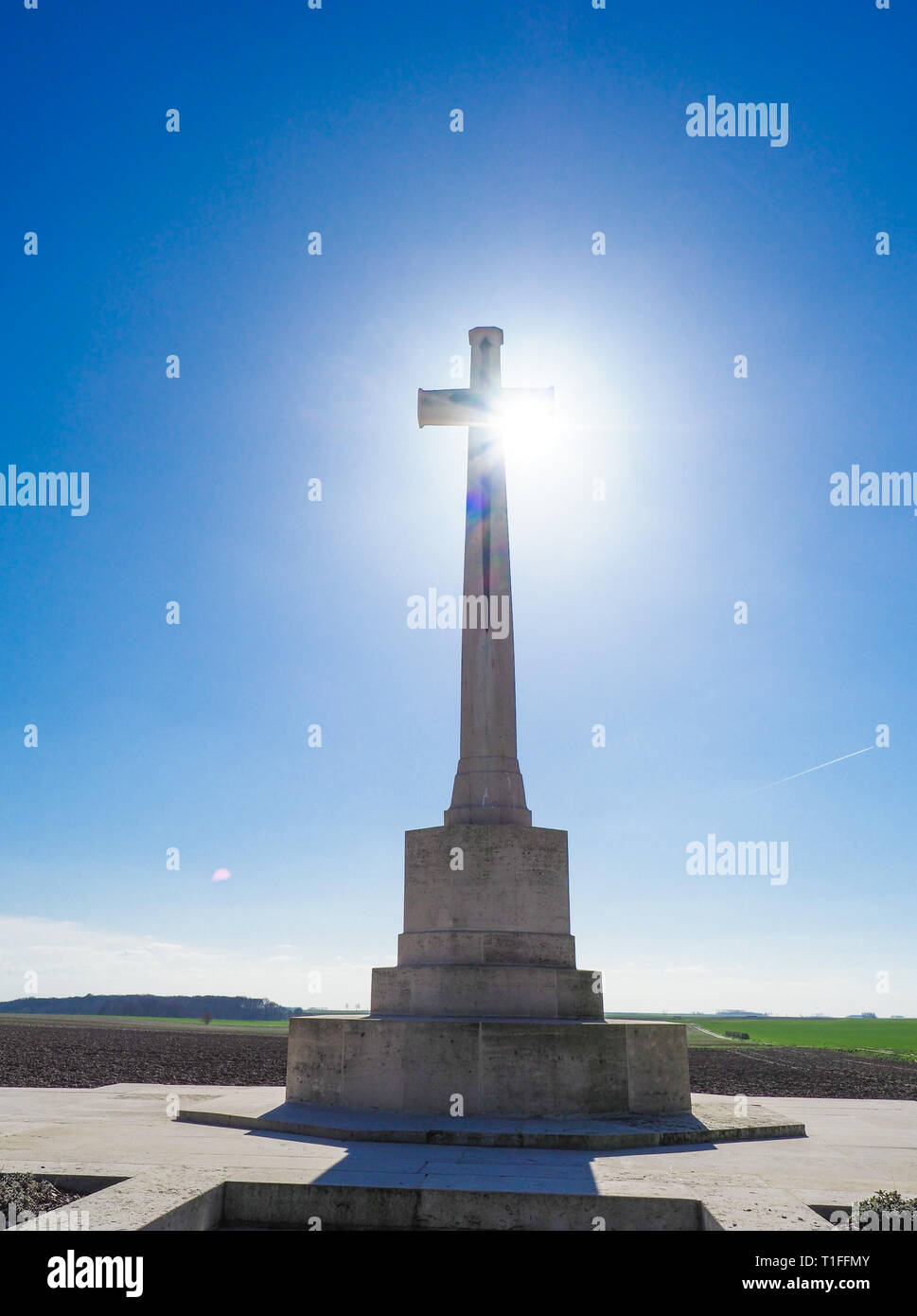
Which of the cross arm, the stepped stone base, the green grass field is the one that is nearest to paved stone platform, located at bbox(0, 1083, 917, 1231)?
the stepped stone base

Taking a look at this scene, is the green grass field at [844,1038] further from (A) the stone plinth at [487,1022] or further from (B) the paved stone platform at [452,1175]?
(B) the paved stone platform at [452,1175]

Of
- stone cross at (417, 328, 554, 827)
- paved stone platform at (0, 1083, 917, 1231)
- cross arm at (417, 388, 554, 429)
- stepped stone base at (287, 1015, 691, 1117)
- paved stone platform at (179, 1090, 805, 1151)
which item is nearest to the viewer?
paved stone platform at (0, 1083, 917, 1231)

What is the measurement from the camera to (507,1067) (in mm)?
9250

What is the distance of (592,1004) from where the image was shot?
10.6 meters

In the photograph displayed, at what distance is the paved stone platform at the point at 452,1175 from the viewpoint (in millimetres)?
5648

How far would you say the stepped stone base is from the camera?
9.22 m

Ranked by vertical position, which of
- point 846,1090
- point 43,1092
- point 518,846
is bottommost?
point 846,1090

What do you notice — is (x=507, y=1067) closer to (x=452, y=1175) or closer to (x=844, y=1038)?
(x=452, y=1175)

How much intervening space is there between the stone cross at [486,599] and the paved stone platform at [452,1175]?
183 inches

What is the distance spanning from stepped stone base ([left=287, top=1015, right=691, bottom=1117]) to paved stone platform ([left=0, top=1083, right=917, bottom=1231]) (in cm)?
100

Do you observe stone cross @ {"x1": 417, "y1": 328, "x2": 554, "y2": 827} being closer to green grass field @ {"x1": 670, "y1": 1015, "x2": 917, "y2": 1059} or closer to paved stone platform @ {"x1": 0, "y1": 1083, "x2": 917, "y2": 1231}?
paved stone platform @ {"x1": 0, "y1": 1083, "x2": 917, "y2": 1231}
